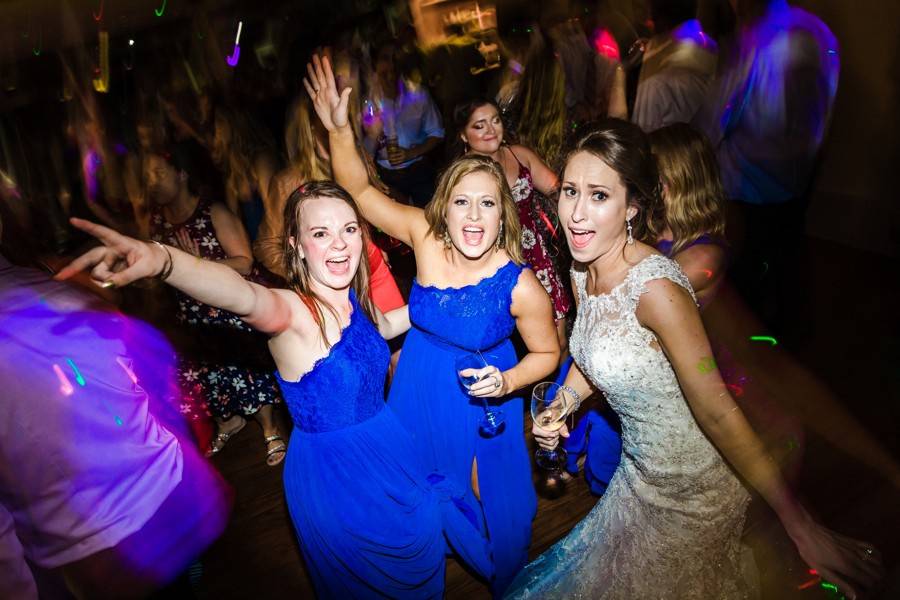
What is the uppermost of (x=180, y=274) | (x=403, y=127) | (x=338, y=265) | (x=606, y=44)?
(x=606, y=44)

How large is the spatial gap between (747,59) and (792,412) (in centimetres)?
217

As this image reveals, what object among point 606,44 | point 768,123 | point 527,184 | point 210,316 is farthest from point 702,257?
point 606,44

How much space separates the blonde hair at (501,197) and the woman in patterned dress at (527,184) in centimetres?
97

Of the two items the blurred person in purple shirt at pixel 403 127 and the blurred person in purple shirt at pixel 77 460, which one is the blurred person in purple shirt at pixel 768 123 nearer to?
the blurred person in purple shirt at pixel 403 127

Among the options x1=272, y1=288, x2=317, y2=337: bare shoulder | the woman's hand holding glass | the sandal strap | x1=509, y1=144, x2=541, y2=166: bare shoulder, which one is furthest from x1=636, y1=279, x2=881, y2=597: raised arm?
the sandal strap

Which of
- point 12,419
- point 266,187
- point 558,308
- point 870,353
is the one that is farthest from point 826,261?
point 12,419

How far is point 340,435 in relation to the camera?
180 centimetres

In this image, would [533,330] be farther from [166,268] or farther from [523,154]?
[523,154]

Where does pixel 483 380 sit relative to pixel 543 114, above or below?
below

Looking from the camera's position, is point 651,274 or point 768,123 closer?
point 651,274

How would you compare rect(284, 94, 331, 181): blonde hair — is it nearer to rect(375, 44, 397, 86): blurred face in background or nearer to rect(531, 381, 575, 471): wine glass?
rect(531, 381, 575, 471): wine glass

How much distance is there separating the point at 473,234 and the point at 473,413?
29.5 inches

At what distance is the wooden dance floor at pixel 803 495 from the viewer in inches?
93.1

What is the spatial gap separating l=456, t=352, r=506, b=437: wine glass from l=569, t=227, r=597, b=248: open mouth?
507 millimetres
